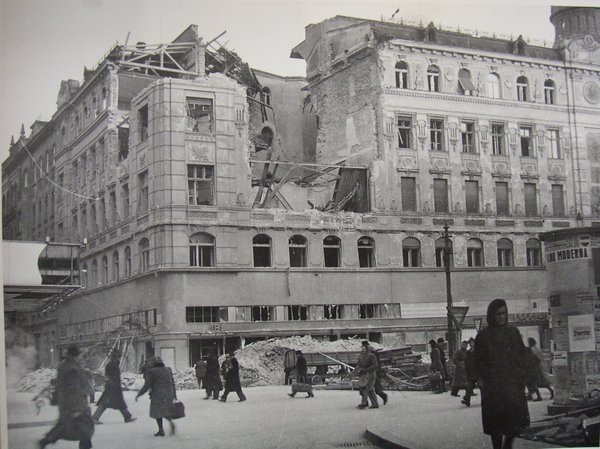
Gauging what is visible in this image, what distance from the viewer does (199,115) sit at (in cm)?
1189

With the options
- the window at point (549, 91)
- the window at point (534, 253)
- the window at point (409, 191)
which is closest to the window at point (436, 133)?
the window at point (409, 191)

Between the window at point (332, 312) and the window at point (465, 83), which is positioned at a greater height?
the window at point (465, 83)

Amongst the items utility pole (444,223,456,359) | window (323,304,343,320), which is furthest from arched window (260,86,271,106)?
utility pole (444,223,456,359)

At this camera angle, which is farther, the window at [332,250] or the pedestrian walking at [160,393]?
the window at [332,250]

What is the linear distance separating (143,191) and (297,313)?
318 centimetres

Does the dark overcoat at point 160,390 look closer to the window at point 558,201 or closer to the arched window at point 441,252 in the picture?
the arched window at point 441,252

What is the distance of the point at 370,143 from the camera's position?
14.3m

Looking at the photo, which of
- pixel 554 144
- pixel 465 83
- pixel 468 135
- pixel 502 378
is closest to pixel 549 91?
pixel 554 144

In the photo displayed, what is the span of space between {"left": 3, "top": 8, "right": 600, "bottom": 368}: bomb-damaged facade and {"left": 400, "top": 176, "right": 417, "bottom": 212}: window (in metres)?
0.03

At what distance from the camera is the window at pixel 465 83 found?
45.9ft

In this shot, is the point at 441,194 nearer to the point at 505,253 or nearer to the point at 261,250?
the point at 505,253

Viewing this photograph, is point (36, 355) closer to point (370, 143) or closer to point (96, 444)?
point (96, 444)

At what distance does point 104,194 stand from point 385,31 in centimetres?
544

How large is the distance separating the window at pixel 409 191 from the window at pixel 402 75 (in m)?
1.72
